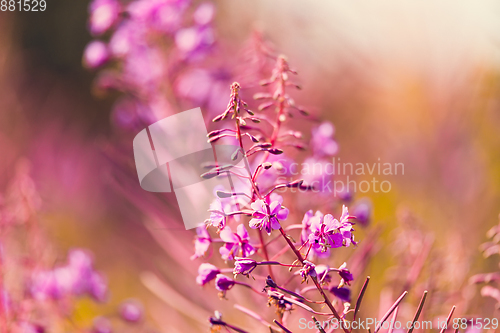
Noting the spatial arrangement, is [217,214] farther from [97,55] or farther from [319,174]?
[97,55]

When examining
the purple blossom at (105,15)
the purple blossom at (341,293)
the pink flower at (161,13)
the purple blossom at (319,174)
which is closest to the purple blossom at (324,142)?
the purple blossom at (319,174)

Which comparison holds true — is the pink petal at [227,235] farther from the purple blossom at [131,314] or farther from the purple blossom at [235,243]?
the purple blossom at [131,314]

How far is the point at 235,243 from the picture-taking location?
36cm

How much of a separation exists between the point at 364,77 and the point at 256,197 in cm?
116

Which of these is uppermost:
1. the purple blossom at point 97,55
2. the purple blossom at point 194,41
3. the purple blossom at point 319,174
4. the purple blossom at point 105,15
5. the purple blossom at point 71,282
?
the purple blossom at point 105,15

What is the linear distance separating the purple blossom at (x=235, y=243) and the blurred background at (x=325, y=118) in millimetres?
338

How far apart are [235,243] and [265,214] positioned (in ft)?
0.20

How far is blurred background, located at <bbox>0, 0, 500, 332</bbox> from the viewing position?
2.62 ft

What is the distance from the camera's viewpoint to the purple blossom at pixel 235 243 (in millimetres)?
352

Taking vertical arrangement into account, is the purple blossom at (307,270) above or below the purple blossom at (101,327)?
below

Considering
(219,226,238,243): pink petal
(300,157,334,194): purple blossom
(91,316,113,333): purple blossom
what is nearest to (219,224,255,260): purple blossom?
(219,226,238,243): pink petal

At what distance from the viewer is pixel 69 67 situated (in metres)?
1.86

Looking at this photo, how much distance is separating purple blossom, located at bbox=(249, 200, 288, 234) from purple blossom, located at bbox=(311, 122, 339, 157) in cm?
25

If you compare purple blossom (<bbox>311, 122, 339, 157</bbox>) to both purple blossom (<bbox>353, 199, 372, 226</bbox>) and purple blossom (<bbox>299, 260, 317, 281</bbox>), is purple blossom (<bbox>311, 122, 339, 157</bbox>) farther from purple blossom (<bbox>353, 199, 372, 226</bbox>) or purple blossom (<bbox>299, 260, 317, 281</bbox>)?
purple blossom (<bbox>299, 260, 317, 281</bbox>)
